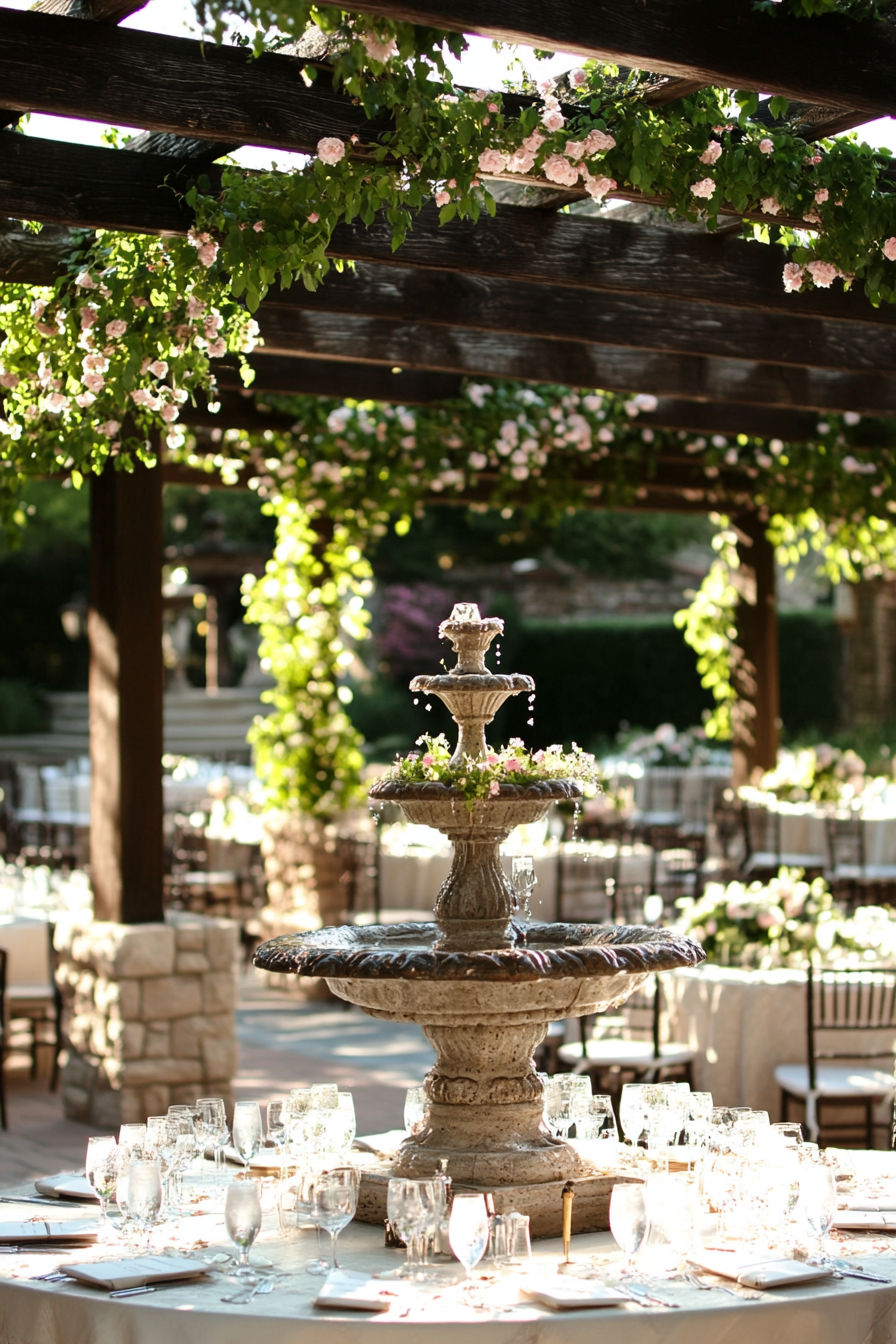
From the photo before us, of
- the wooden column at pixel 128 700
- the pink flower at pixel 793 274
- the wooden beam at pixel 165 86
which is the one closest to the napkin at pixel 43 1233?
the wooden beam at pixel 165 86

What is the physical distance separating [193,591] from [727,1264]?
18.2m

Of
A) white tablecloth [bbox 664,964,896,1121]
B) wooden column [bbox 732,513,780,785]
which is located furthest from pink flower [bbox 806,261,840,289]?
wooden column [bbox 732,513,780,785]

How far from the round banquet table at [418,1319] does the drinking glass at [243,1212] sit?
12cm

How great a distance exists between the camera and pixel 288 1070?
796 centimetres

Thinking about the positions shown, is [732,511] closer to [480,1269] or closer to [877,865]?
[877,865]

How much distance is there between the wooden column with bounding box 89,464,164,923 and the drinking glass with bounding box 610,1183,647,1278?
3.98 meters

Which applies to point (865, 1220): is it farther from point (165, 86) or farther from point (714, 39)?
point (165, 86)

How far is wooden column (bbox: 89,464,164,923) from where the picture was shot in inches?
265

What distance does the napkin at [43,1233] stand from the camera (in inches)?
138

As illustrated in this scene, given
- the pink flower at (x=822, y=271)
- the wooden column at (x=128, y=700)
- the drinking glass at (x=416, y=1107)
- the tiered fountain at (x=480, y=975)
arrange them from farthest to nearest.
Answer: the wooden column at (x=128, y=700) < the pink flower at (x=822, y=271) < the drinking glass at (x=416, y=1107) < the tiered fountain at (x=480, y=975)

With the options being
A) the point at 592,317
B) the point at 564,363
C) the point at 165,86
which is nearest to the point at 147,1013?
the point at 564,363

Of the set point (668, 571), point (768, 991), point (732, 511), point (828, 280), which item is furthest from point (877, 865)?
point (668, 571)

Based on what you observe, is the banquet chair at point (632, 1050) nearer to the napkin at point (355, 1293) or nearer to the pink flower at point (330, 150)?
the napkin at point (355, 1293)

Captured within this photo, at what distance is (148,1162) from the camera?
3355 millimetres
